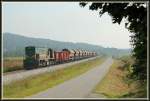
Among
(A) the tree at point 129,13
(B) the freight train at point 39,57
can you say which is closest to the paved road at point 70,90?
(A) the tree at point 129,13

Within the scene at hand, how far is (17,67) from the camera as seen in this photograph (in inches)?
1891

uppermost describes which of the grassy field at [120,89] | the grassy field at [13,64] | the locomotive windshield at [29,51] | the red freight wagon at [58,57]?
the locomotive windshield at [29,51]

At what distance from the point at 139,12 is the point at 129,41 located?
8881 millimetres

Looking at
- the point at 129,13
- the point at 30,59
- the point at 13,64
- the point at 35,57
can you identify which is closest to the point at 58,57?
the point at 35,57

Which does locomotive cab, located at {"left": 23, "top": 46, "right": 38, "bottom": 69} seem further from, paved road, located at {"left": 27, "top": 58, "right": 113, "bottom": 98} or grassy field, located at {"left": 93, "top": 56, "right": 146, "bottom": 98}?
paved road, located at {"left": 27, "top": 58, "right": 113, "bottom": 98}

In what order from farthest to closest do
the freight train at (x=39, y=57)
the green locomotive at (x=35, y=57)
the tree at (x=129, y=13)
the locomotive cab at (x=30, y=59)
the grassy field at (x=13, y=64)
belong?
the freight train at (x=39, y=57), the green locomotive at (x=35, y=57), the locomotive cab at (x=30, y=59), the grassy field at (x=13, y=64), the tree at (x=129, y=13)

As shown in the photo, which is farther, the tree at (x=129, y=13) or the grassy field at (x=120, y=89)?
the grassy field at (x=120, y=89)

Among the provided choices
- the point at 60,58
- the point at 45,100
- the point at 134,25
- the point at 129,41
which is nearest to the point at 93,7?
the point at 134,25

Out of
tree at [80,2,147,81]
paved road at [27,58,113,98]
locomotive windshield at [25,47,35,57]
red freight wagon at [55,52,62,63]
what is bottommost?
Result: paved road at [27,58,113,98]

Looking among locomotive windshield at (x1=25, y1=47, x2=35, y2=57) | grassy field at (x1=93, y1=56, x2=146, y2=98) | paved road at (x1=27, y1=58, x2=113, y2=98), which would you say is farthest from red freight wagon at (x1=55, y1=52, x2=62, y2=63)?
paved road at (x1=27, y1=58, x2=113, y2=98)

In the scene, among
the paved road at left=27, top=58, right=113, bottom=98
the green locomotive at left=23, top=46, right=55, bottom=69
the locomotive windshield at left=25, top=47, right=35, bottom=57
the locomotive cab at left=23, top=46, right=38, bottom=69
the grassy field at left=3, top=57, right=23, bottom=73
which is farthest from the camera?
the locomotive windshield at left=25, top=47, right=35, bottom=57

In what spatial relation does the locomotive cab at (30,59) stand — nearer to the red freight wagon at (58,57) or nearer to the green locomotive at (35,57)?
the green locomotive at (35,57)

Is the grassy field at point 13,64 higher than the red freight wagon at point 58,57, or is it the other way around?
the red freight wagon at point 58,57

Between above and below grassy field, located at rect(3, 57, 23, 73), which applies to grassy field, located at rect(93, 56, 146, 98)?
below
